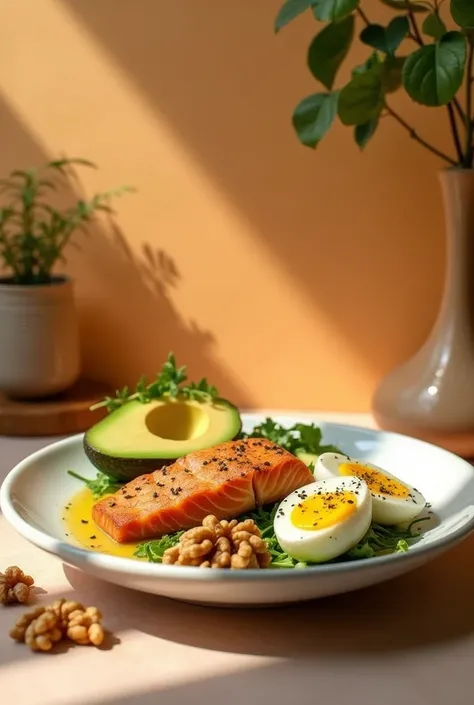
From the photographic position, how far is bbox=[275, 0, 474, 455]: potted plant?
1271 mm

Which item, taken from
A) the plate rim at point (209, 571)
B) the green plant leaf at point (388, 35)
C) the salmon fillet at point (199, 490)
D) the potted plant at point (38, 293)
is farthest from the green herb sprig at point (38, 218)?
the plate rim at point (209, 571)

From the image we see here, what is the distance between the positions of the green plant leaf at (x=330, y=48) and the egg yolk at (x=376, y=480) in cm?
53

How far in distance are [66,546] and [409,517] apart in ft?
1.21

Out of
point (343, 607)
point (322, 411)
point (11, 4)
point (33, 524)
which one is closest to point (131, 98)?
point (11, 4)

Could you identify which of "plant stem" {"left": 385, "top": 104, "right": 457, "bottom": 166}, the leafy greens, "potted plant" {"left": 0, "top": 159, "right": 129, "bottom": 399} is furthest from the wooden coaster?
"plant stem" {"left": 385, "top": 104, "right": 457, "bottom": 166}

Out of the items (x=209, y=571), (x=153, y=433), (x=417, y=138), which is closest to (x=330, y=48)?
(x=417, y=138)

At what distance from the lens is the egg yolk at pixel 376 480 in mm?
1059

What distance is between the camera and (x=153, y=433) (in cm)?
128

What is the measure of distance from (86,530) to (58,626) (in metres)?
0.19

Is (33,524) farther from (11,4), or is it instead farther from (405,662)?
(11,4)

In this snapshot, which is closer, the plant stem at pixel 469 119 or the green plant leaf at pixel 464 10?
the green plant leaf at pixel 464 10

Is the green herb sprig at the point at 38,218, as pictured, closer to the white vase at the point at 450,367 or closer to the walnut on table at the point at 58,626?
the white vase at the point at 450,367

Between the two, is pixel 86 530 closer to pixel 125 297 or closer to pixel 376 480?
pixel 376 480

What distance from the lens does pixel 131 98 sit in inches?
62.2
